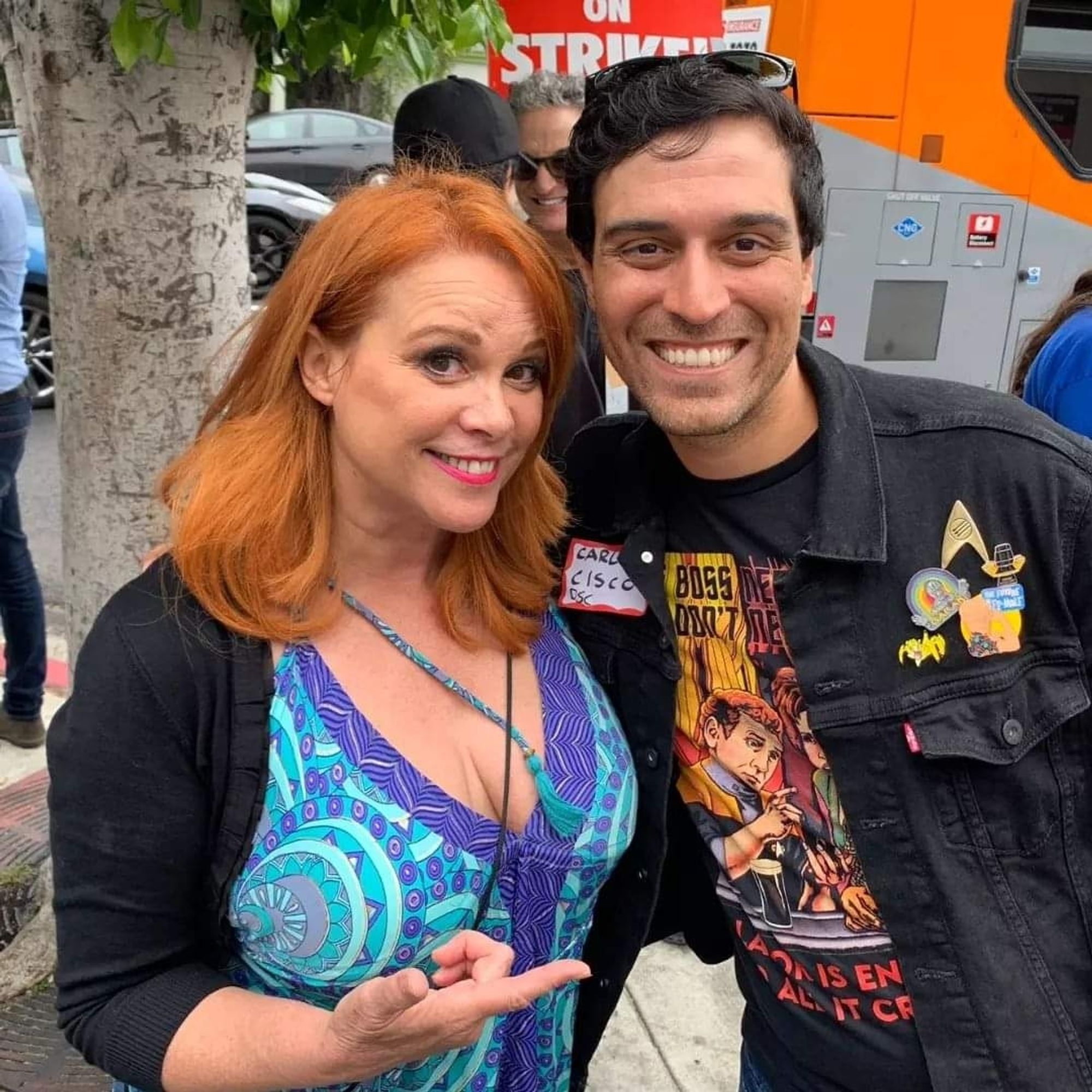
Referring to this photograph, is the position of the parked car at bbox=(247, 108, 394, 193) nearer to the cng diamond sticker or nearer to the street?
the street

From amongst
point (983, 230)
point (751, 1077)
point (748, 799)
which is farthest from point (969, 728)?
point (983, 230)

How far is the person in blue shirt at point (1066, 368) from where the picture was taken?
7.97 ft

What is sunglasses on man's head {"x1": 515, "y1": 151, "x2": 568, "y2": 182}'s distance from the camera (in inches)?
139

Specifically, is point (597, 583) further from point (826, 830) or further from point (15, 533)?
point (15, 533)

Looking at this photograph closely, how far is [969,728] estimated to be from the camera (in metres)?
1.48

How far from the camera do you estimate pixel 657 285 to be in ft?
5.30

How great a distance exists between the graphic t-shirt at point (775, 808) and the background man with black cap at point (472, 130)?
1.27 meters

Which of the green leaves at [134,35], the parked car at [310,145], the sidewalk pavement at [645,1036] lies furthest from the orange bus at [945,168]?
the parked car at [310,145]

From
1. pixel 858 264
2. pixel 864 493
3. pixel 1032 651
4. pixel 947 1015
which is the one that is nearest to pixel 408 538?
pixel 864 493

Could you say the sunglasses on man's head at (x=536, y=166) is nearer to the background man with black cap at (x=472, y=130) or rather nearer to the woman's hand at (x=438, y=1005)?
the background man with black cap at (x=472, y=130)

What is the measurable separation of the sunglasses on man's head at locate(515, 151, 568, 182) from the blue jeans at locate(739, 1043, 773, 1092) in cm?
265

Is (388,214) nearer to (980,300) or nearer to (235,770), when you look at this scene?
(235,770)

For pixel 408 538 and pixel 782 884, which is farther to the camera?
pixel 408 538

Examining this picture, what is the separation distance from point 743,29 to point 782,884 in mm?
4570
